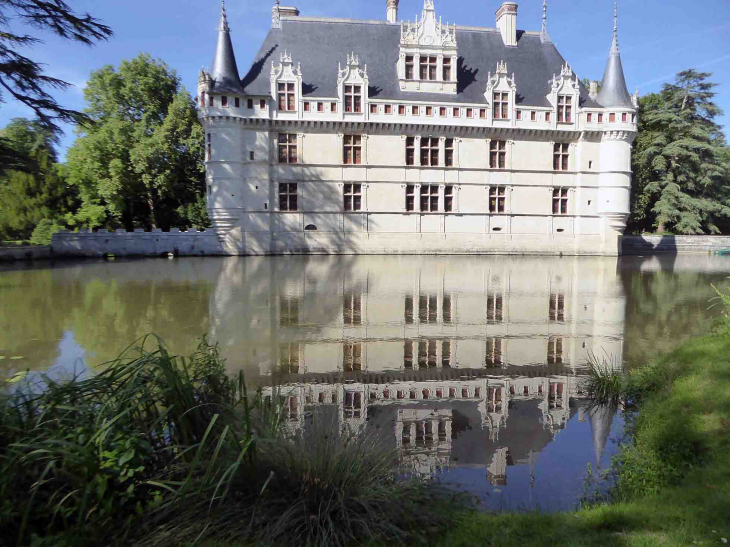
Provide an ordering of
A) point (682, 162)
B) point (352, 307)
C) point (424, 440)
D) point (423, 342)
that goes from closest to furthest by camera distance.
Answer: point (424, 440) → point (423, 342) → point (352, 307) → point (682, 162)

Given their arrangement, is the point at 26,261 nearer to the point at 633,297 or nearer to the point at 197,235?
the point at 197,235

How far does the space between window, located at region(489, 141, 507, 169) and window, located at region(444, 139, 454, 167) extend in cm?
205

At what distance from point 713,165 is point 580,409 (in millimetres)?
35116

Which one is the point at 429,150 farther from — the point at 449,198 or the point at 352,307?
the point at 352,307

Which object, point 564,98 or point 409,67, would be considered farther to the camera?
point 564,98

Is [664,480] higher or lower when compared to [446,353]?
lower

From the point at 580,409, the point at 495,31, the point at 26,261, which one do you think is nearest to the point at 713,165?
the point at 495,31

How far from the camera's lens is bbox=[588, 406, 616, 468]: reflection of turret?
4.29 metres

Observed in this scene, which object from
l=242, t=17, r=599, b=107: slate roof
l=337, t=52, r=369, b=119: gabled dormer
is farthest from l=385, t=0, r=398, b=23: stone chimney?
l=337, t=52, r=369, b=119: gabled dormer

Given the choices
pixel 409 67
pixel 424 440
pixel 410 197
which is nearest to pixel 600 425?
pixel 424 440

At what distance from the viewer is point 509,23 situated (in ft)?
94.5

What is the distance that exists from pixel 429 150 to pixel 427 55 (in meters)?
4.76

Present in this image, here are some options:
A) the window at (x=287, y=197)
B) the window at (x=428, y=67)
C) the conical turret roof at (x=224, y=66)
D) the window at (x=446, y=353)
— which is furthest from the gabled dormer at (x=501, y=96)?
the window at (x=446, y=353)

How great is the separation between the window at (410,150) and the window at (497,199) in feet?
14.6
